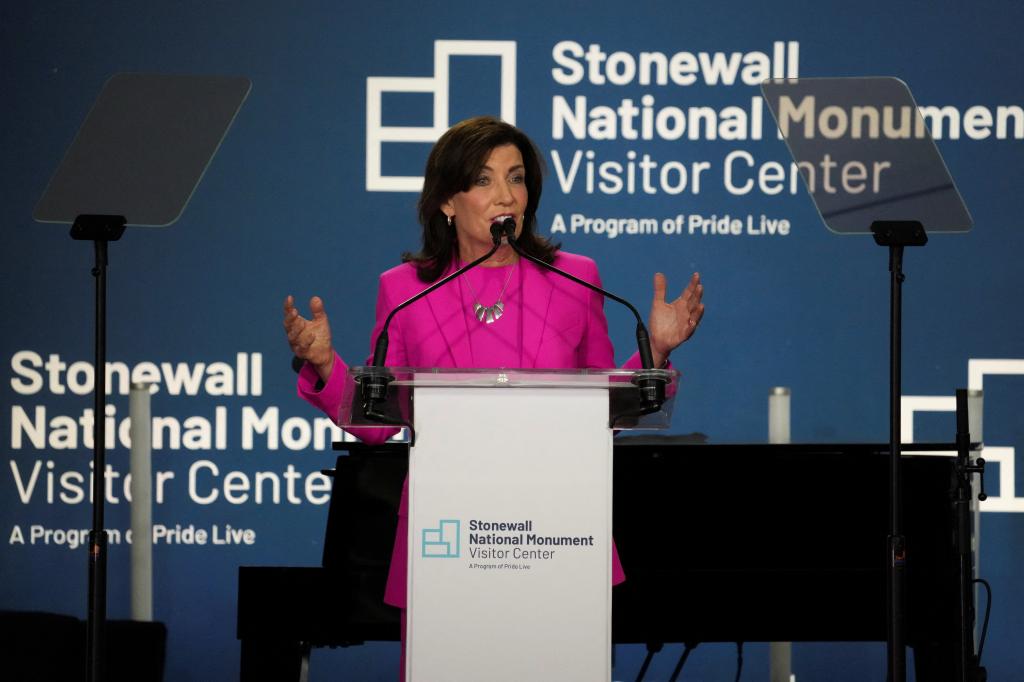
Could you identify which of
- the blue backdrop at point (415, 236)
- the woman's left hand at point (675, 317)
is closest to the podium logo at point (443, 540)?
the woman's left hand at point (675, 317)

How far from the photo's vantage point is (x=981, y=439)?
4.08m

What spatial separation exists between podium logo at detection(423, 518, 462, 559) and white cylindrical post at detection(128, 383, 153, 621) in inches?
101

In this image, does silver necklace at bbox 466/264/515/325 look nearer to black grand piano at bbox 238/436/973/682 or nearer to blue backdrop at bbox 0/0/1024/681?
black grand piano at bbox 238/436/973/682

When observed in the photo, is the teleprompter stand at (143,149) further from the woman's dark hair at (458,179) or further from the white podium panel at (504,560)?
the white podium panel at (504,560)

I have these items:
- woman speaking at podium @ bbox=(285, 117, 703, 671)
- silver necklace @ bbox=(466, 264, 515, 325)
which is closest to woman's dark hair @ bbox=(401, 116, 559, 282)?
woman speaking at podium @ bbox=(285, 117, 703, 671)

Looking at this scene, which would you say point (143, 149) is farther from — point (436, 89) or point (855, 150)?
point (855, 150)

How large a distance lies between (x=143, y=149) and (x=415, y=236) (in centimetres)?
141

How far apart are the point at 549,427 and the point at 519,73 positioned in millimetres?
2605

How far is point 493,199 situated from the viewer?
2.50 meters

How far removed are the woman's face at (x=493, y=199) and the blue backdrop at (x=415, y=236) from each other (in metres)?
1.62

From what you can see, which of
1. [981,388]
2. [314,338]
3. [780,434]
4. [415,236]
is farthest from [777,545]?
[415,236]

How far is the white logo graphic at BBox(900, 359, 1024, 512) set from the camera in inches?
163

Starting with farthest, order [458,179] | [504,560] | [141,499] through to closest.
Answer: [141,499] < [458,179] < [504,560]

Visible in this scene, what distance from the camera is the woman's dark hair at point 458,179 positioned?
8.27 feet
